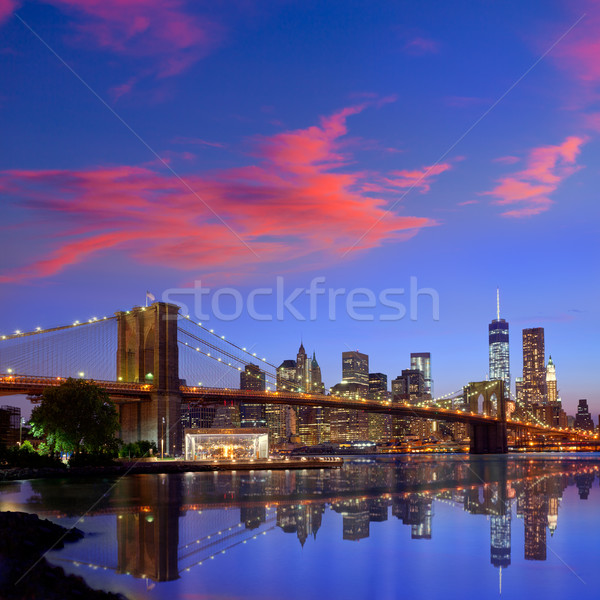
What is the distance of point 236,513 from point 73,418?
3717 cm

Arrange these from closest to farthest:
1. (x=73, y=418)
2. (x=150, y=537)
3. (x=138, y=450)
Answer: (x=150, y=537)
(x=73, y=418)
(x=138, y=450)

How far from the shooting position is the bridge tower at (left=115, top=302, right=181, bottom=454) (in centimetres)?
8075

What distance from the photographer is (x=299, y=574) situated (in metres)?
17.2

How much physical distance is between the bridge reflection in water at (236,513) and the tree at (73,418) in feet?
42.9

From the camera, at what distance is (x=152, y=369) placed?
8525 centimetres

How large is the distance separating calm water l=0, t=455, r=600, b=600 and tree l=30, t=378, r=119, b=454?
2374cm

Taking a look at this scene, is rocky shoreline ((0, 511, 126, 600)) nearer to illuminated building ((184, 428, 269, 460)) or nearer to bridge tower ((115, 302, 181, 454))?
illuminated building ((184, 428, 269, 460))

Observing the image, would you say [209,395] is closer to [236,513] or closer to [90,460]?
[90,460]

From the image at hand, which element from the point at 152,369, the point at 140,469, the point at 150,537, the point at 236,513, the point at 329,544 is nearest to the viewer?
the point at 329,544

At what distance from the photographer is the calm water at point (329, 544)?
52.6ft

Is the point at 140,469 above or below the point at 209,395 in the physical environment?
below

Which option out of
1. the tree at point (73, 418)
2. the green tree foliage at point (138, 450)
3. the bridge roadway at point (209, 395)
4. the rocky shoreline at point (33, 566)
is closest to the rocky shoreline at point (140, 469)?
the tree at point (73, 418)

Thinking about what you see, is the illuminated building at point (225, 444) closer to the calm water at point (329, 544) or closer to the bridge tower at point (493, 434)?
the calm water at point (329, 544)

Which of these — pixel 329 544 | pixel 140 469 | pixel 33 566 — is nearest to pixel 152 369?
pixel 140 469
